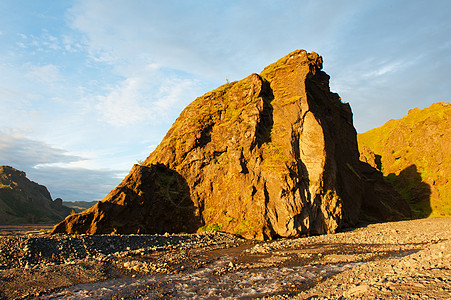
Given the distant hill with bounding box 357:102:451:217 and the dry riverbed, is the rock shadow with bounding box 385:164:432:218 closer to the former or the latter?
the distant hill with bounding box 357:102:451:217

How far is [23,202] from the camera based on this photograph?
2886 inches

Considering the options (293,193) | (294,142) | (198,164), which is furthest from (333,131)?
(198,164)

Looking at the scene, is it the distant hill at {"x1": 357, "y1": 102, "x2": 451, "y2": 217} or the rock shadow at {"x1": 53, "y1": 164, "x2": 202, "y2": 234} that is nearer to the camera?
the rock shadow at {"x1": 53, "y1": 164, "x2": 202, "y2": 234}

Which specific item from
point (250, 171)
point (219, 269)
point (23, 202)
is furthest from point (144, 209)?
point (23, 202)

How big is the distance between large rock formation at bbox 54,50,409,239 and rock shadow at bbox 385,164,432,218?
776 inches

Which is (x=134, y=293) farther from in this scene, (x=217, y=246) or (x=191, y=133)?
(x=191, y=133)

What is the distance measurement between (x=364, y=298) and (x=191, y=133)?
1110 inches

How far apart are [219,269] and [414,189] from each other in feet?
177

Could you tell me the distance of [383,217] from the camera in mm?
39594

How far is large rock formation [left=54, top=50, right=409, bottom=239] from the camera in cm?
2584

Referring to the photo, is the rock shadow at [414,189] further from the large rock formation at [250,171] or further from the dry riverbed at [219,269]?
the dry riverbed at [219,269]

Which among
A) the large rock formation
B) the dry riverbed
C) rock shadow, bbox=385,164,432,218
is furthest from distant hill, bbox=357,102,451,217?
the dry riverbed

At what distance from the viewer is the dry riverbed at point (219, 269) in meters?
8.86

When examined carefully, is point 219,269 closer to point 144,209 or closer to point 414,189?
point 144,209
